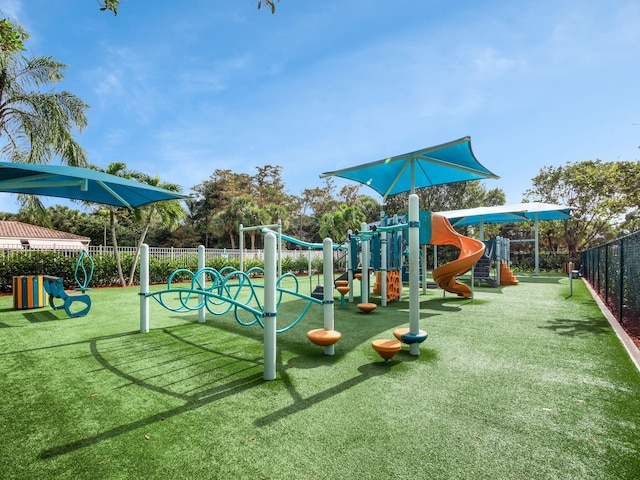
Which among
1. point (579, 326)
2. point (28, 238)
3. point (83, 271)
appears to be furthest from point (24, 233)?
point (579, 326)

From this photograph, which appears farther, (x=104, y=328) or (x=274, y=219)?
(x=274, y=219)

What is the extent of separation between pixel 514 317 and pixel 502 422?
4673 millimetres

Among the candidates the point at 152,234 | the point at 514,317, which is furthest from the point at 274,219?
the point at 514,317

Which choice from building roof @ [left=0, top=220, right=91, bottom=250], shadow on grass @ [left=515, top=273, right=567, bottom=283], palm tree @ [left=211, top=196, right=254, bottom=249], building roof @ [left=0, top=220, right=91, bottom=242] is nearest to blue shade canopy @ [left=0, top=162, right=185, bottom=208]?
shadow on grass @ [left=515, top=273, right=567, bottom=283]

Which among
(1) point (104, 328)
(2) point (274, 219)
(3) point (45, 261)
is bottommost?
(1) point (104, 328)

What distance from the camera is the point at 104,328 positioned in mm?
5766

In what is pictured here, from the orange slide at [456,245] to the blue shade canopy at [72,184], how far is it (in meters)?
5.79

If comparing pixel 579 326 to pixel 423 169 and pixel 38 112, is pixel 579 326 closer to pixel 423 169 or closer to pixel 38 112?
pixel 423 169

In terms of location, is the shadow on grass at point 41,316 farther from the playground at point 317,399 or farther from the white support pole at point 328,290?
the white support pole at point 328,290

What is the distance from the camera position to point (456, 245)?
28.0 feet

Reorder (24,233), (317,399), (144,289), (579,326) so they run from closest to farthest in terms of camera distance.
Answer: (317,399)
(144,289)
(579,326)
(24,233)

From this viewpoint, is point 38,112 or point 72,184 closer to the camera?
point 72,184

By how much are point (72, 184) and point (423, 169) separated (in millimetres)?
8608

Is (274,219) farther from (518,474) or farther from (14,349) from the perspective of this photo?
(518,474)
